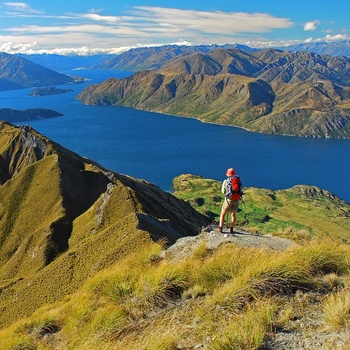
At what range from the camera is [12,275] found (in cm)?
7212

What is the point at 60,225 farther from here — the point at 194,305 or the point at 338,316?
the point at 338,316

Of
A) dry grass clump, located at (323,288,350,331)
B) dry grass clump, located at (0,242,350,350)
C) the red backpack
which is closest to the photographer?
dry grass clump, located at (323,288,350,331)

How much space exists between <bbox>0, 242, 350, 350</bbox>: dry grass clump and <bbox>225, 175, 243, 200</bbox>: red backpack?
22.6 feet

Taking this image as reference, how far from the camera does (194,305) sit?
1576cm

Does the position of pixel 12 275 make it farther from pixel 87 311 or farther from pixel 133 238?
pixel 87 311

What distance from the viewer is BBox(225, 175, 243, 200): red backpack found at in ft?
83.4

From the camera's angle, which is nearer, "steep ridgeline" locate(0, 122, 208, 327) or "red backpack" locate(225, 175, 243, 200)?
"red backpack" locate(225, 175, 243, 200)

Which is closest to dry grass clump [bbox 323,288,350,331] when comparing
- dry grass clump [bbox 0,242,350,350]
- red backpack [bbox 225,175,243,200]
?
dry grass clump [bbox 0,242,350,350]

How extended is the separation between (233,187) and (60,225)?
6160 cm

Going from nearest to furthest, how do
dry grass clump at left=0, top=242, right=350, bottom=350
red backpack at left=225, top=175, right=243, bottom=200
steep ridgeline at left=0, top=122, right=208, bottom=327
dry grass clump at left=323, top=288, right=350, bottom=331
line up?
1. dry grass clump at left=323, top=288, right=350, bottom=331
2. dry grass clump at left=0, top=242, right=350, bottom=350
3. red backpack at left=225, top=175, right=243, bottom=200
4. steep ridgeline at left=0, top=122, right=208, bottom=327

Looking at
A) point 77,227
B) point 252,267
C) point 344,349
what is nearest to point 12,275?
point 77,227

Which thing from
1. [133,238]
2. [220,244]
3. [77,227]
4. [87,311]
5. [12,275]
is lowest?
[12,275]

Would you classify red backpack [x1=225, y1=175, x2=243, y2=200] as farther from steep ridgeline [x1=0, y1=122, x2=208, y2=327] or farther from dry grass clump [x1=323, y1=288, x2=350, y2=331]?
steep ridgeline [x1=0, y1=122, x2=208, y2=327]

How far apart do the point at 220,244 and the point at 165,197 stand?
113 m
